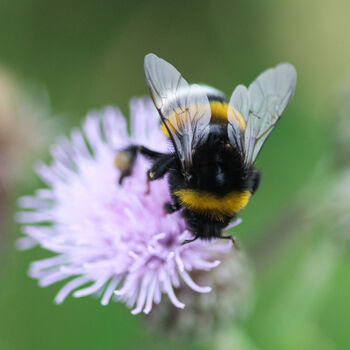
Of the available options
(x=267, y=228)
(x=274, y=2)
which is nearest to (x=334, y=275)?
(x=267, y=228)

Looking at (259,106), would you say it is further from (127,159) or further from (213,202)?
(127,159)

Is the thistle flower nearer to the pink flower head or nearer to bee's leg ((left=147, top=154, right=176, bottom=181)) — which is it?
the pink flower head

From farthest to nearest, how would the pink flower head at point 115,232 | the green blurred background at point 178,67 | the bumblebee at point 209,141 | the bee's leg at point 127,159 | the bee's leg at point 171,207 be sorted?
1. the green blurred background at point 178,67
2. the bee's leg at point 127,159
3. the pink flower head at point 115,232
4. the bee's leg at point 171,207
5. the bumblebee at point 209,141

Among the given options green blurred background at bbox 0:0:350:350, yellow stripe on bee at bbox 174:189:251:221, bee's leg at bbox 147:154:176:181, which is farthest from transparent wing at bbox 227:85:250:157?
green blurred background at bbox 0:0:350:350

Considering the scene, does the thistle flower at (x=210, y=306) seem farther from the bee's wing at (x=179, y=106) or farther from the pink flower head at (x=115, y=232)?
the bee's wing at (x=179, y=106)

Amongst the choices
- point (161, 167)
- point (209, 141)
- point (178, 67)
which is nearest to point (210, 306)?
point (161, 167)

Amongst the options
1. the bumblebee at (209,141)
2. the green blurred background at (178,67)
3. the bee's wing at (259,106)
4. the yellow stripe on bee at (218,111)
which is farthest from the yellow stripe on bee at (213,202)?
the green blurred background at (178,67)
